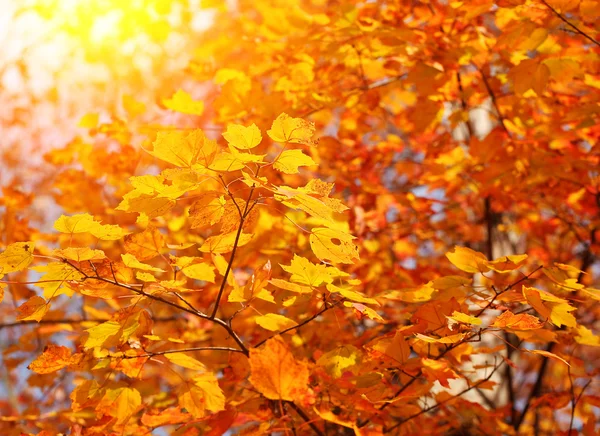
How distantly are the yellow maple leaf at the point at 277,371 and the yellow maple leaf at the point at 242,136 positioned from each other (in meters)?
0.37

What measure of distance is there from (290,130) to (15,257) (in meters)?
0.59

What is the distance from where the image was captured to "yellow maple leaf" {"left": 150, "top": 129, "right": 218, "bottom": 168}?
3.18 ft

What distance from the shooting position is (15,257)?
1015mm

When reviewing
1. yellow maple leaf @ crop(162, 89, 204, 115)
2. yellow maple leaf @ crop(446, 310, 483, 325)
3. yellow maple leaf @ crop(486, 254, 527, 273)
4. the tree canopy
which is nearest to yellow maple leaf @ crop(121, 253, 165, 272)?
the tree canopy

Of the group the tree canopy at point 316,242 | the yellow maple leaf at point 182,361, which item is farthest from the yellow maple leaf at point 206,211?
the yellow maple leaf at point 182,361

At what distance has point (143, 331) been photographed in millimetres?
1296

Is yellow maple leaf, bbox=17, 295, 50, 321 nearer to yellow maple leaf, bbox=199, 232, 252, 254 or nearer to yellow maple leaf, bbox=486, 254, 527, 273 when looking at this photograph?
yellow maple leaf, bbox=199, 232, 252, 254

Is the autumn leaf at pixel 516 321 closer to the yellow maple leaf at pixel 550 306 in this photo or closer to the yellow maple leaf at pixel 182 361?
the yellow maple leaf at pixel 550 306

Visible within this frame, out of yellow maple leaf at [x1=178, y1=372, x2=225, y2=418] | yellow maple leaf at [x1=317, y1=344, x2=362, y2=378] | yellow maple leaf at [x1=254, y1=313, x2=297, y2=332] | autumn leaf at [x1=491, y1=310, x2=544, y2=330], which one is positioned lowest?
yellow maple leaf at [x1=317, y1=344, x2=362, y2=378]

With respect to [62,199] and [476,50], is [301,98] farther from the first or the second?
[62,199]

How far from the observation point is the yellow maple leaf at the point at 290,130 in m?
1.02

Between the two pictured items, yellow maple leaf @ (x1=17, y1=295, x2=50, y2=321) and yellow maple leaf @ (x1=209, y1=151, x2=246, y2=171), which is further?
yellow maple leaf @ (x1=17, y1=295, x2=50, y2=321)

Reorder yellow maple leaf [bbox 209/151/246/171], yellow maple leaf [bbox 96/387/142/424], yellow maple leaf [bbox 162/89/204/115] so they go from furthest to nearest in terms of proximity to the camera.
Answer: yellow maple leaf [bbox 162/89/204/115] < yellow maple leaf [bbox 96/387/142/424] < yellow maple leaf [bbox 209/151/246/171]

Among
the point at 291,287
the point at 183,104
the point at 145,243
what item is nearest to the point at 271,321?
the point at 291,287
